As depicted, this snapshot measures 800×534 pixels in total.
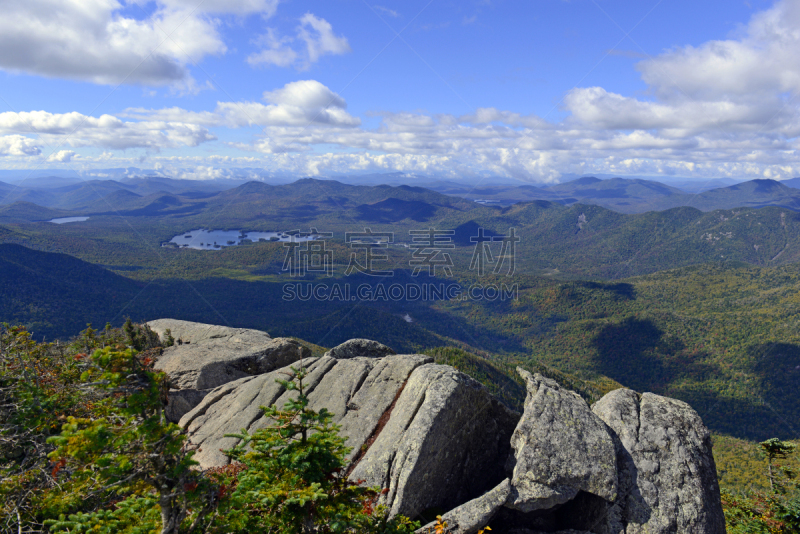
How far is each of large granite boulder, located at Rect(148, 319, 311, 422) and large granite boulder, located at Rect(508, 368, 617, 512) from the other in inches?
932

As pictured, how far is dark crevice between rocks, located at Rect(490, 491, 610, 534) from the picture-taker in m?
16.2

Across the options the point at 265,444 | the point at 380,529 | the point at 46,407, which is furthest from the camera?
the point at 46,407

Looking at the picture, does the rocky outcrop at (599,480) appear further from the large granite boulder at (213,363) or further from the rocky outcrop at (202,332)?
the rocky outcrop at (202,332)

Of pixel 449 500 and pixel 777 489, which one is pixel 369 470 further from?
pixel 777 489

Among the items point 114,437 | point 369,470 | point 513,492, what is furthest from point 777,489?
point 114,437

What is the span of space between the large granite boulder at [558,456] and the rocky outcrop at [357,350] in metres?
15.1

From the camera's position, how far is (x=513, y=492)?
15.9 m

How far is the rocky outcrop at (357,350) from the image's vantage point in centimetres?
2978

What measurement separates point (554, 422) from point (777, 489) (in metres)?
25.0

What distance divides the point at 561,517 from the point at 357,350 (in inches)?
709

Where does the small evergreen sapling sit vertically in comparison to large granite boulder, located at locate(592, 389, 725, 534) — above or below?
above

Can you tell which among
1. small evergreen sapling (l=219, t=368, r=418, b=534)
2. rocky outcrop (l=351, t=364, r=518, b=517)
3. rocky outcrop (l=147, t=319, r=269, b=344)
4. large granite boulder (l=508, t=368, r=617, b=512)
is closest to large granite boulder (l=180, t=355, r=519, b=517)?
rocky outcrop (l=351, t=364, r=518, b=517)

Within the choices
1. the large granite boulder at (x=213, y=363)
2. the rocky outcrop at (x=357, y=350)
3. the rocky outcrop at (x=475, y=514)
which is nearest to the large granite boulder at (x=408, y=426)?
the rocky outcrop at (x=475, y=514)

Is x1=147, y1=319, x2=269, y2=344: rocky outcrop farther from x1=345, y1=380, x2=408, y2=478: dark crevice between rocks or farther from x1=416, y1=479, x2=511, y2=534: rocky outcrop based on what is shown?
x1=416, y1=479, x2=511, y2=534: rocky outcrop
